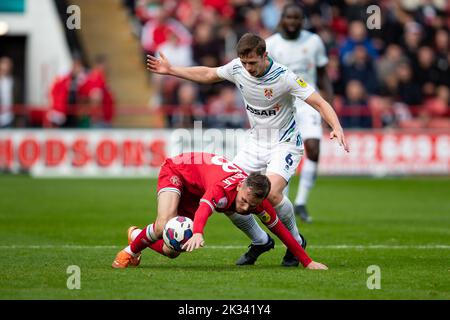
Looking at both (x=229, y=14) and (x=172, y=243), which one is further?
(x=229, y=14)

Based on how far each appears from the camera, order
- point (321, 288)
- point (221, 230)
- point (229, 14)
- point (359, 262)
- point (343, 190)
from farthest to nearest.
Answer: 1. point (229, 14)
2. point (343, 190)
3. point (221, 230)
4. point (359, 262)
5. point (321, 288)

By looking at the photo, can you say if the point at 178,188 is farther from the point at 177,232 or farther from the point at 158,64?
the point at 158,64

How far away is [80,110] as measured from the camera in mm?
24219

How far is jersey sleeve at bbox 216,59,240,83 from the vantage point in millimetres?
10812

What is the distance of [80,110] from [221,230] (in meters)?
10.6

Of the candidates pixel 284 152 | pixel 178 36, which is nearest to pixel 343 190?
pixel 178 36

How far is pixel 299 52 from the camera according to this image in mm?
14664

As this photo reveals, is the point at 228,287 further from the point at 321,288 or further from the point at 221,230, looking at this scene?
the point at 221,230

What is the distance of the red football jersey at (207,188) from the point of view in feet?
31.5

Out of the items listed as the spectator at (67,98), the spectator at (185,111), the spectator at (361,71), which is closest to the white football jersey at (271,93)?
the spectator at (185,111)

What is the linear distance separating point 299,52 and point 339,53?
11672 millimetres

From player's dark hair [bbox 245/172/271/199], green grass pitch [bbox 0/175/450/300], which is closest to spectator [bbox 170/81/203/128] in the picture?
green grass pitch [bbox 0/175/450/300]

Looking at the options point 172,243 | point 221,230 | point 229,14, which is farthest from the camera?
point 229,14

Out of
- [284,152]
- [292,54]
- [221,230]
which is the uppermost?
[292,54]
